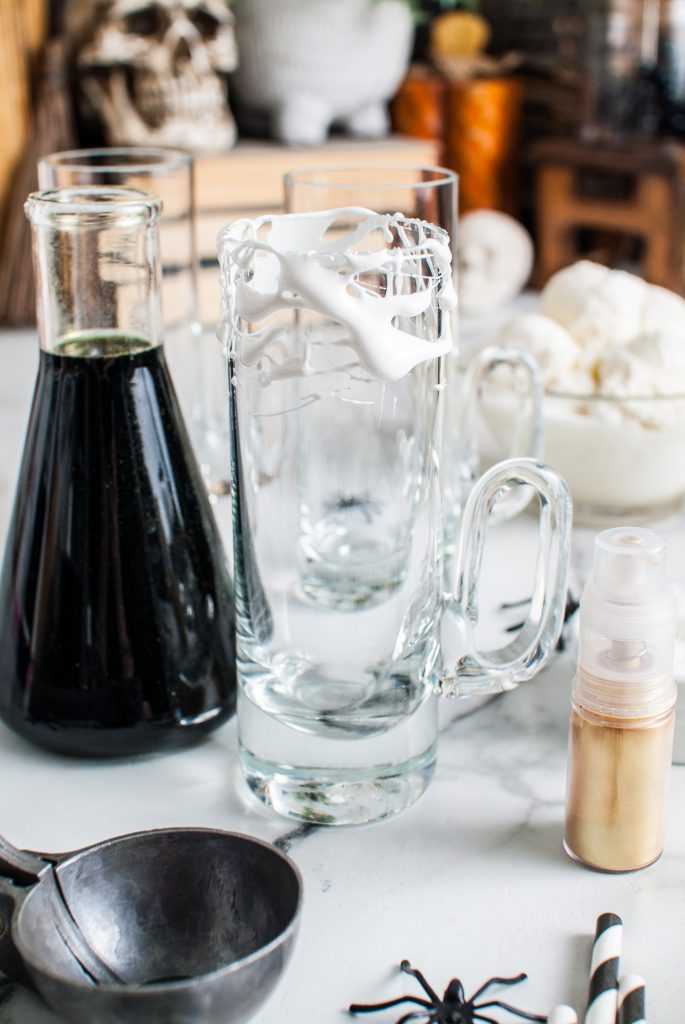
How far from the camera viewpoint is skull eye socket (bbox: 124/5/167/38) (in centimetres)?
103

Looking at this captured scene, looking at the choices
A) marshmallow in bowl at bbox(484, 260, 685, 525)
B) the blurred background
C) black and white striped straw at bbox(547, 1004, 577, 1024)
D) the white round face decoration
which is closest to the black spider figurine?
black and white striped straw at bbox(547, 1004, 577, 1024)

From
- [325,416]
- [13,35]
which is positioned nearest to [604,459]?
[325,416]

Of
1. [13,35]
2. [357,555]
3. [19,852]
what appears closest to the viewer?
[19,852]

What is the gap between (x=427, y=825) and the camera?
0.41 metres

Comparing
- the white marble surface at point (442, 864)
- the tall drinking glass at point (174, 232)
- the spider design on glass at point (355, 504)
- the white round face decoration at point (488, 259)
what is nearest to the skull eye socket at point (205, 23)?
the white round face decoration at point (488, 259)

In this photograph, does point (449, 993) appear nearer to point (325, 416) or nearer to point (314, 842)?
point (314, 842)

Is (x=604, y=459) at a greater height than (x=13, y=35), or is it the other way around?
(x=13, y=35)

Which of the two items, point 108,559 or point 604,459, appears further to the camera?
point 604,459

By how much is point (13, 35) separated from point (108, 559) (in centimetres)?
84

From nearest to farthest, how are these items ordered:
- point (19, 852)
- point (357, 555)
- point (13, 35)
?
point (19, 852) → point (357, 555) → point (13, 35)

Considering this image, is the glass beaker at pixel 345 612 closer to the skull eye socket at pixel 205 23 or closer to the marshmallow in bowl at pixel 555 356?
the marshmallow in bowl at pixel 555 356

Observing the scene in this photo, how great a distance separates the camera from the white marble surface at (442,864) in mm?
338

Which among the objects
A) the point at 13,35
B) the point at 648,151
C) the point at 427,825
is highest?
the point at 13,35

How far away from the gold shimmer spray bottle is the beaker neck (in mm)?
175
